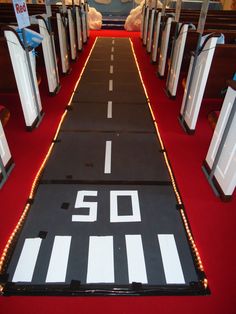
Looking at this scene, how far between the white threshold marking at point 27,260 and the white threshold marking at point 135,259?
65cm

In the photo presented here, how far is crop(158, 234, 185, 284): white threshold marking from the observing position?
1575 millimetres

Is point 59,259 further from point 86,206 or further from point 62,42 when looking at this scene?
point 62,42

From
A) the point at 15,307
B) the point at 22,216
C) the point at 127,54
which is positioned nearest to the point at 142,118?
the point at 22,216

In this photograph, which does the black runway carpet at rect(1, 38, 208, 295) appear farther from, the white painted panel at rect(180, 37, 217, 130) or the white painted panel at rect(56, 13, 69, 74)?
the white painted panel at rect(56, 13, 69, 74)

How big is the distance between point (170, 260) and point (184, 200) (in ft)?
2.08

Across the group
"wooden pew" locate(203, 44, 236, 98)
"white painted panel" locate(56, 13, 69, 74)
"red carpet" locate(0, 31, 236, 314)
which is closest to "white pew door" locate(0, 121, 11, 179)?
"red carpet" locate(0, 31, 236, 314)

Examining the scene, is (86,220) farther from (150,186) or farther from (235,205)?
(235,205)

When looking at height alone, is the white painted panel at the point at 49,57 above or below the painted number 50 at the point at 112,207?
above

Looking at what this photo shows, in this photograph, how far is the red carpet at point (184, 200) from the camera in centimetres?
144

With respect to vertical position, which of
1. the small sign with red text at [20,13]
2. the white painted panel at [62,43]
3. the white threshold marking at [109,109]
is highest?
the white painted panel at [62,43]

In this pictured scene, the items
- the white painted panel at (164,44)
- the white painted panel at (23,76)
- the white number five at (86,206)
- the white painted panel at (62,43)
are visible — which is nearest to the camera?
the white number five at (86,206)

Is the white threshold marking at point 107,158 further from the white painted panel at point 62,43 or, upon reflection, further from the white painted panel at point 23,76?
the white painted panel at point 62,43

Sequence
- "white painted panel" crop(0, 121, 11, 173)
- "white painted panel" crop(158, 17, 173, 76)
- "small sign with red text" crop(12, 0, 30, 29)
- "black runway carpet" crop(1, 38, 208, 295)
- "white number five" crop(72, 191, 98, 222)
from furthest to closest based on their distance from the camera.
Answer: "white painted panel" crop(158, 17, 173, 76)
"small sign with red text" crop(12, 0, 30, 29)
"white painted panel" crop(0, 121, 11, 173)
"white number five" crop(72, 191, 98, 222)
"black runway carpet" crop(1, 38, 208, 295)

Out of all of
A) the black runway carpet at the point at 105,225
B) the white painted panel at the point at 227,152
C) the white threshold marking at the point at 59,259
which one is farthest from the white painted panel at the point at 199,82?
the white threshold marking at the point at 59,259
